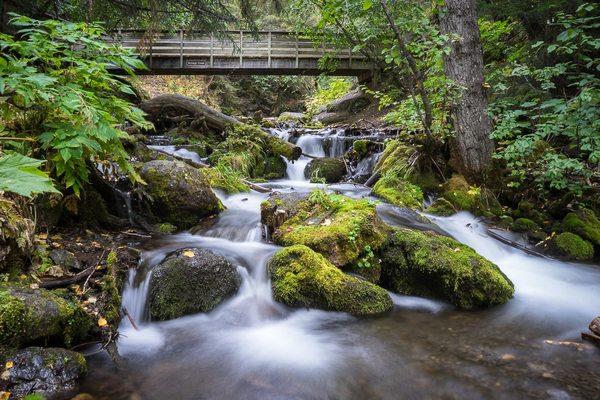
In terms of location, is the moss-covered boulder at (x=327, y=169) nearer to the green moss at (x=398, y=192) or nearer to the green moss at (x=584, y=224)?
the green moss at (x=398, y=192)

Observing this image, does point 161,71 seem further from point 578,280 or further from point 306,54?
point 578,280

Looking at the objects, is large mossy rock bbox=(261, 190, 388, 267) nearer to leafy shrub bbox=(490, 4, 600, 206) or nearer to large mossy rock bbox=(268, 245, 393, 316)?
large mossy rock bbox=(268, 245, 393, 316)

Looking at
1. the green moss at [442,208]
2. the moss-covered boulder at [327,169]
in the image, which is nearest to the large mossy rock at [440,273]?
the green moss at [442,208]

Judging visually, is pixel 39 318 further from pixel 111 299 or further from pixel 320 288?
pixel 320 288

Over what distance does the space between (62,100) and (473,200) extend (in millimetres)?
6252

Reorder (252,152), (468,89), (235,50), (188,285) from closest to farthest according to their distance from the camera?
(188,285) → (468,89) → (252,152) → (235,50)

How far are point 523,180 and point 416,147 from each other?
2008 mm

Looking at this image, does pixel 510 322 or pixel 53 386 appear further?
pixel 510 322

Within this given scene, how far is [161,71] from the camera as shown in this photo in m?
16.5

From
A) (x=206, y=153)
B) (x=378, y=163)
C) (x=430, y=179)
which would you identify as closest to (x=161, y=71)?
(x=206, y=153)

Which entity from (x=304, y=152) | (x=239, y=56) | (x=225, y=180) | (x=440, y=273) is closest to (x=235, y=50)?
(x=239, y=56)

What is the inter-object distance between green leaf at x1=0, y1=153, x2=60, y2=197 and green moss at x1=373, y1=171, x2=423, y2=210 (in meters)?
Answer: 5.47

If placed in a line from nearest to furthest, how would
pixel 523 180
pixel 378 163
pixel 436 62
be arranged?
pixel 436 62 < pixel 523 180 < pixel 378 163

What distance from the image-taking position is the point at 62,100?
2943 mm
